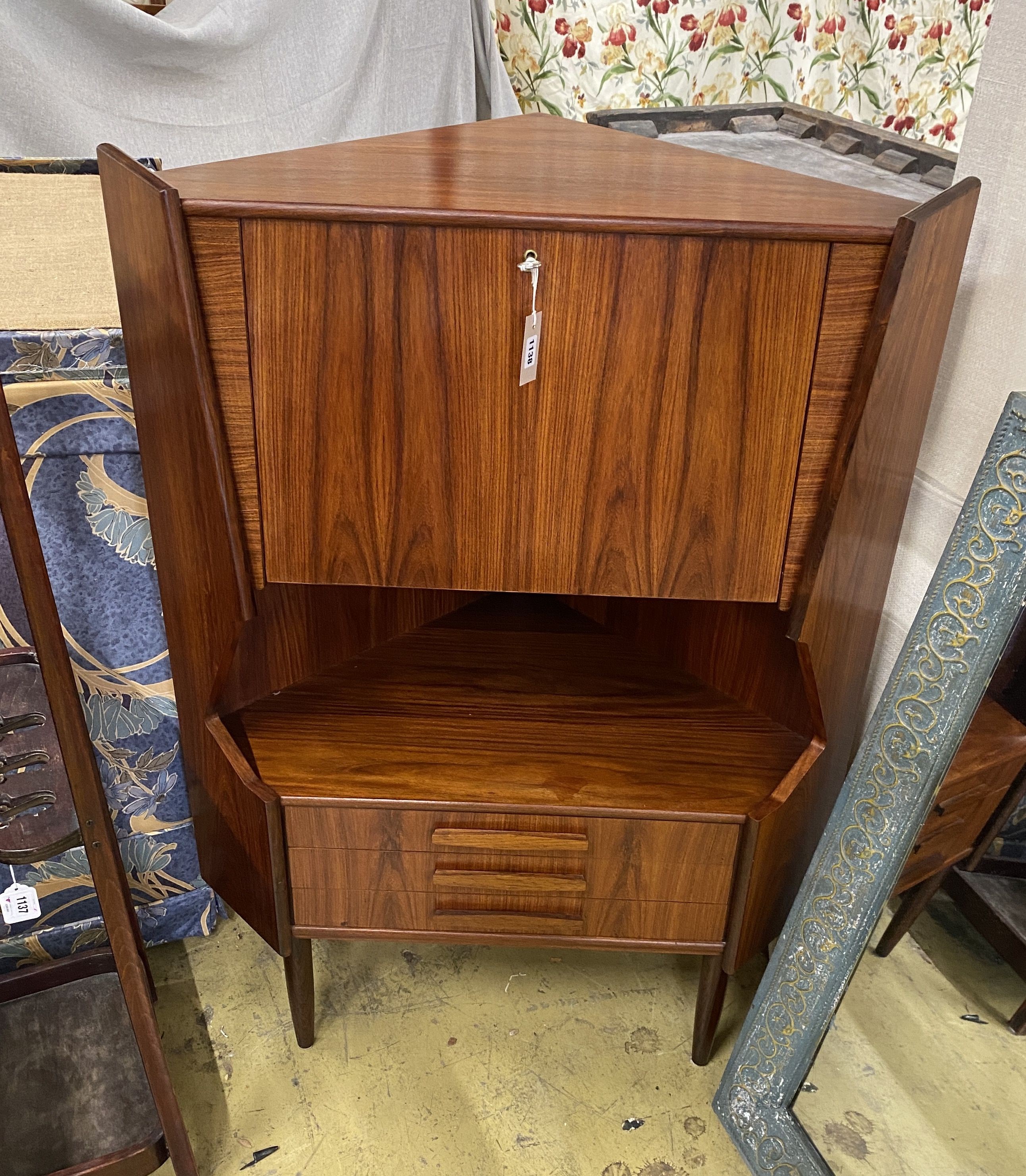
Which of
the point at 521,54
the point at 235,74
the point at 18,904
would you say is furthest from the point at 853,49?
the point at 18,904

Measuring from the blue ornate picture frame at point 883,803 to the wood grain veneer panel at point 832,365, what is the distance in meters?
0.13

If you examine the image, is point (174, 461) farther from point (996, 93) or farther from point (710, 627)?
point (996, 93)

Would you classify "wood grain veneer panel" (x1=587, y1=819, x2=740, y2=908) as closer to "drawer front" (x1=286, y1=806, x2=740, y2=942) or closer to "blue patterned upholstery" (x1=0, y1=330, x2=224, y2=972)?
"drawer front" (x1=286, y1=806, x2=740, y2=942)

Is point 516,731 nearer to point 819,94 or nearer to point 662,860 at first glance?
point 662,860

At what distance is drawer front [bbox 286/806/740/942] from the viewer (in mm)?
1094

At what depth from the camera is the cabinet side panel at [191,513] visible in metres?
0.86

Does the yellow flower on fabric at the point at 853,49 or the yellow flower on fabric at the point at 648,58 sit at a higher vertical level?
the yellow flower on fabric at the point at 853,49

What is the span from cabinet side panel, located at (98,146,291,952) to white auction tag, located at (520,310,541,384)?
28 cm

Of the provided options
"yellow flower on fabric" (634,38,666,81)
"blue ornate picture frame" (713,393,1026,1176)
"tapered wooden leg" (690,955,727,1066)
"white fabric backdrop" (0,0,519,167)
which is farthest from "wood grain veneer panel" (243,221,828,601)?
"yellow flower on fabric" (634,38,666,81)

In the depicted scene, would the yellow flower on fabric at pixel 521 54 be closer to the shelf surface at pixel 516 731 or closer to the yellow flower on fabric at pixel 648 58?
the yellow flower on fabric at pixel 648 58

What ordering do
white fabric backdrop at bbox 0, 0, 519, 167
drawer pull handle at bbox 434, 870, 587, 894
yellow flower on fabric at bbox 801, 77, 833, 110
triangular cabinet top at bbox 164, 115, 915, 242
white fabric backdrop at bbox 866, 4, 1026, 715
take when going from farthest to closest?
yellow flower on fabric at bbox 801, 77, 833, 110 < white fabric backdrop at bbox 0, 0, 519, 167 < drawer pull handle at bbox 434, 870, 587, 894 < white fabric backdrop at bbox 866, 4, 1026, 715 < triangular cabinet top at bbox 164, 115, 915, 242

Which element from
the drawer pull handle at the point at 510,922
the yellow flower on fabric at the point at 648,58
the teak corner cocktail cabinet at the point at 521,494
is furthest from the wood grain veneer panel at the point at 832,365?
the yellow flower on fabric at the point at 648,58

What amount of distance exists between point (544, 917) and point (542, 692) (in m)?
0.28

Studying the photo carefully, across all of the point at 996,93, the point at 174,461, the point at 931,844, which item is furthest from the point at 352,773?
the point at 996,93
